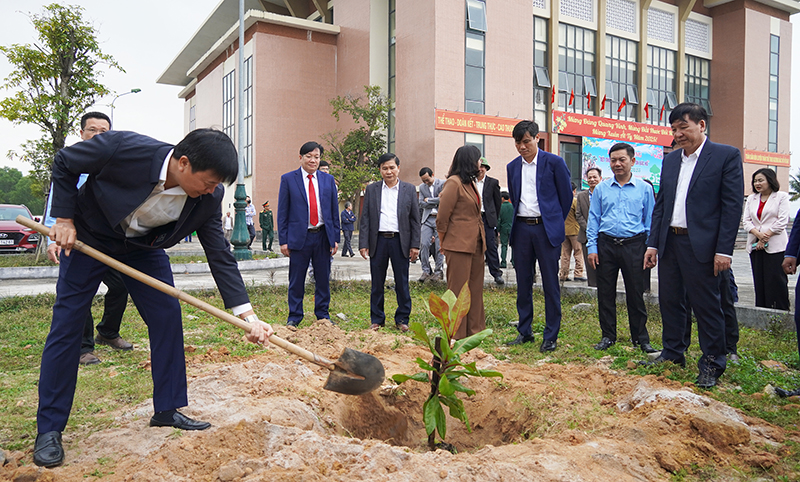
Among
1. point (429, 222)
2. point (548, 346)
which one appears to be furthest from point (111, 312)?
point (429, 222)

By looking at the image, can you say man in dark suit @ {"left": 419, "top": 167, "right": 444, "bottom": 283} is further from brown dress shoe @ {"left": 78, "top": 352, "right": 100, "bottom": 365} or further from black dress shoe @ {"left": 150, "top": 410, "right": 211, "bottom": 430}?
black dress shoe @ {"left": 150, "top": 410, "right": 211, "bottom": 430}

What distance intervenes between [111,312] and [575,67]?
2736 centimetres

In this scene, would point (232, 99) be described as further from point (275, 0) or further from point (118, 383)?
point (118, 383)

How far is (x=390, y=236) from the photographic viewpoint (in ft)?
20.2

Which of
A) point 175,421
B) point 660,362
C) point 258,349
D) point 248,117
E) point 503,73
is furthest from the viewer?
point 248,117

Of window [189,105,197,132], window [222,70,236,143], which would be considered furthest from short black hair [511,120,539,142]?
window [189,105,197,132]

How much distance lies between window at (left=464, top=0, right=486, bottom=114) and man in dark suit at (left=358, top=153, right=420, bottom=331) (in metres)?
18.5

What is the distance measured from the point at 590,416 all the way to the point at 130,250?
2.78 metres

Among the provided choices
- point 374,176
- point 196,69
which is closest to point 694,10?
point 374,176

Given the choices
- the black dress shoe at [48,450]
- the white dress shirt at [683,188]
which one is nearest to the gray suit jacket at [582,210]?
the white dress shirt at [683,188]

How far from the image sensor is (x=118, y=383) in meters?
3.97

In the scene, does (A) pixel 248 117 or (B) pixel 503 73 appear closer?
(B) pixel 503 73

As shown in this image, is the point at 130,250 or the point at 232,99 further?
the point at 232,99

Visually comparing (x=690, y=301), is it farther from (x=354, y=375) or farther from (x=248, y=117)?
(x=248, y=117)
